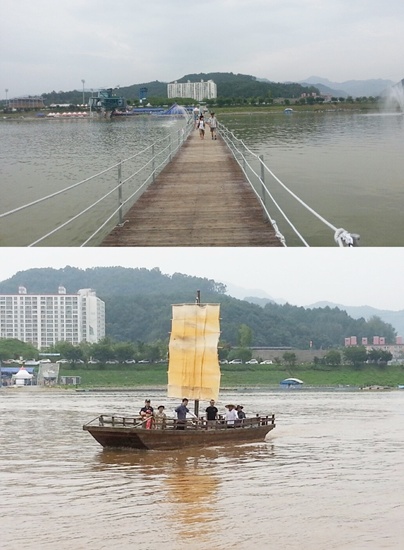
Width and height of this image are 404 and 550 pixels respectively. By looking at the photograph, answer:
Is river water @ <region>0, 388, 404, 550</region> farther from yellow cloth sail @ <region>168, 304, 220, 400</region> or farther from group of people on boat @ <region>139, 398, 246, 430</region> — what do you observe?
yellow cloth sail @ <region>168, 304, 220, 400</region>

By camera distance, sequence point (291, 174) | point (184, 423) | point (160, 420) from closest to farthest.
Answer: point (160, 420)
point (184, 423)
point (291, 174)

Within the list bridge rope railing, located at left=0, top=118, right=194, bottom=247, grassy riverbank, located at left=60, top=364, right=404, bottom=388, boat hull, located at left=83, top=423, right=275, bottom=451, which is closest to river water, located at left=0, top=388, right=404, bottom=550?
boat hull, located at left=83, top=423, right=275, bottom=451

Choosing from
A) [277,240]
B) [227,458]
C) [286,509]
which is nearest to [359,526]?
[286,509]

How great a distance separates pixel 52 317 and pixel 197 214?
203ft

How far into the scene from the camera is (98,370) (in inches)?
2072

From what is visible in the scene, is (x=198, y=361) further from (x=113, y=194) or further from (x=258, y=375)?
(x=258, y=375)

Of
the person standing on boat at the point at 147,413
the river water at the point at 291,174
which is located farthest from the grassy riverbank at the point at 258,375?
the person standing on boat at the point at 147,413

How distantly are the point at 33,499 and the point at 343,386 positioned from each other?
43791 millimetres

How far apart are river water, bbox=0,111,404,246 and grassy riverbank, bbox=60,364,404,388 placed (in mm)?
16939

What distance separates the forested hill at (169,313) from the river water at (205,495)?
40.6 m

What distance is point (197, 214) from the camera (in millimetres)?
11195

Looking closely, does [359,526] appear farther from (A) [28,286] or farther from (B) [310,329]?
(A) [28,286]

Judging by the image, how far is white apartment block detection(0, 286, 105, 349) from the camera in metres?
68.2

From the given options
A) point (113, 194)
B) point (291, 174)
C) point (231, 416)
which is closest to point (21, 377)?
point (291, 174)
